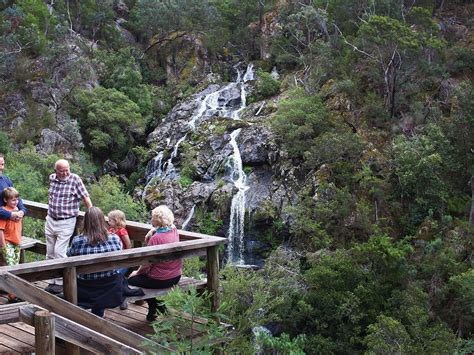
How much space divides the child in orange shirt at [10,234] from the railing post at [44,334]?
7.92 feet

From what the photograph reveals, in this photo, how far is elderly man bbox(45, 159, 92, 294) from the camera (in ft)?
21.1

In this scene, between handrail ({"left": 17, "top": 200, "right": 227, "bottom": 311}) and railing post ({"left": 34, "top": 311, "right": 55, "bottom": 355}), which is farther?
handrail ({"left": 17, "top": 200, "right": 227, "bottom": 311})

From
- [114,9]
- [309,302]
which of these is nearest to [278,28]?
[114,9]

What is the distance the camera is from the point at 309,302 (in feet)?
57.0

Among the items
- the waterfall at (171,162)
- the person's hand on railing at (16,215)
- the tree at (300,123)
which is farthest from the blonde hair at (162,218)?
the waterfall at (171,162)

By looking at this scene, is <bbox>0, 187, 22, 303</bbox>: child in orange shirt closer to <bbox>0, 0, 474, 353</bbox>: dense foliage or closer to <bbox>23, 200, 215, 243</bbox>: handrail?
<bbox>23, 200, 215, 243</bbox>: handrail

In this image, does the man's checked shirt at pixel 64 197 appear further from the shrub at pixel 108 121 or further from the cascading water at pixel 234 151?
the shrub at pixel 108 121

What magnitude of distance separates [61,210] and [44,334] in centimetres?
273

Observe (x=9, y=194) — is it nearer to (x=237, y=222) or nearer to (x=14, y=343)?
(x=14, y=343)

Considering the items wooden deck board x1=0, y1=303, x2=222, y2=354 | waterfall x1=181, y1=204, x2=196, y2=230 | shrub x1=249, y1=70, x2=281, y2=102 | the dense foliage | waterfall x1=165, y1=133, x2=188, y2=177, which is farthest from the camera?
shrub x1=249, y1=70, x2=281, y2=102

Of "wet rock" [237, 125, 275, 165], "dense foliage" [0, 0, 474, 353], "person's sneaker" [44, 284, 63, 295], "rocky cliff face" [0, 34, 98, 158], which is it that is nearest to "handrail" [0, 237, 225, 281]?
"person's sneaker" [44, 284, 63, 295]

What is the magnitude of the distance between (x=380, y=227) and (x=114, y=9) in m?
27.9

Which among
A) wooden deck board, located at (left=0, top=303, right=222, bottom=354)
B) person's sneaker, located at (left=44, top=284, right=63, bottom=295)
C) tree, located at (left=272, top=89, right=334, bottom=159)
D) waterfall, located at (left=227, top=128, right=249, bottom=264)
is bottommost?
waterfall, located at (left=227, top=128, right=249, bottom=264)

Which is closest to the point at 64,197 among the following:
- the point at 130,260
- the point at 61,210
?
the point at 61,210
